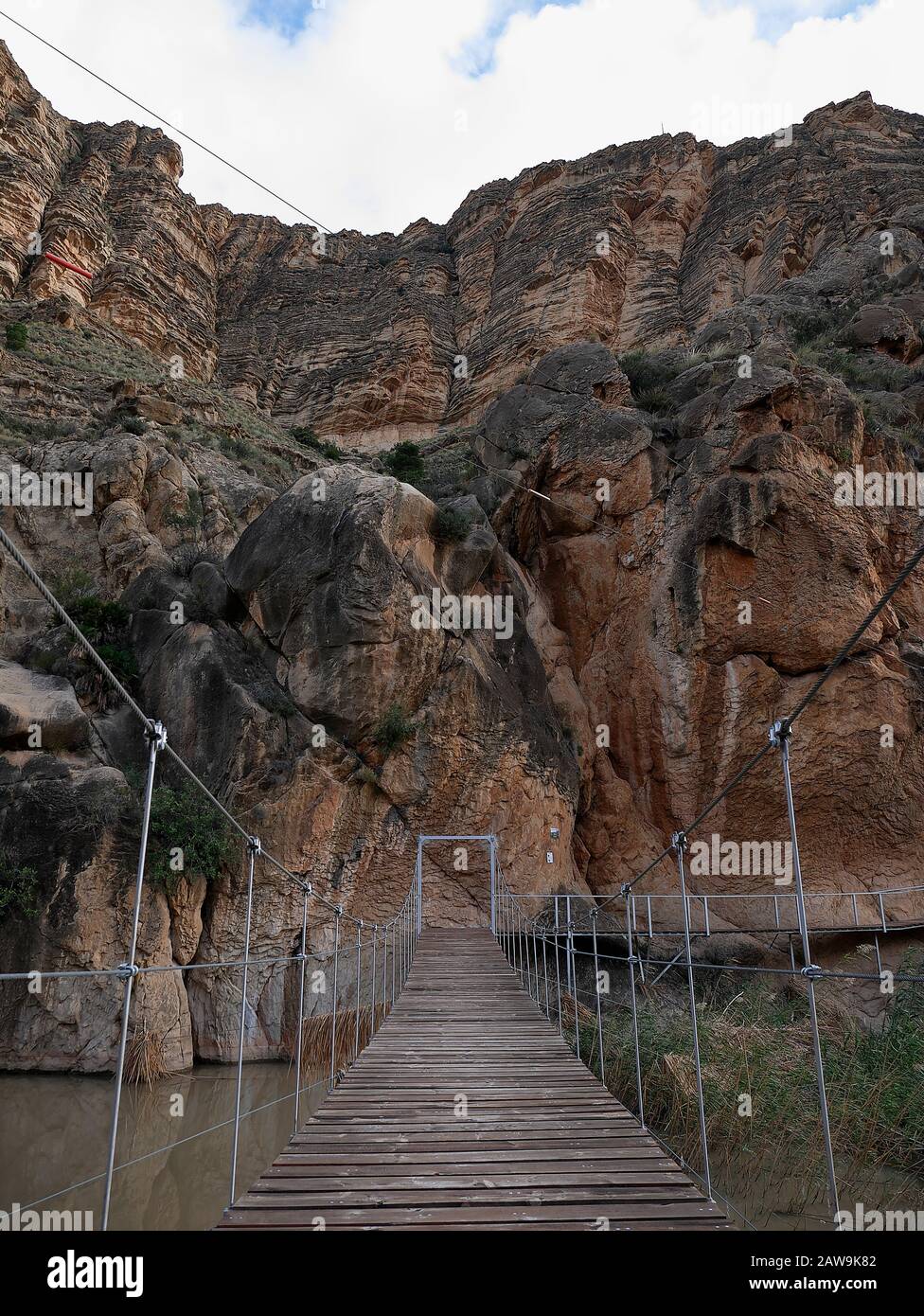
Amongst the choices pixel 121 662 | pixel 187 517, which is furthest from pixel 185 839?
pixel 187 517

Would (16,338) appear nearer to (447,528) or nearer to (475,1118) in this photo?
(447,528)

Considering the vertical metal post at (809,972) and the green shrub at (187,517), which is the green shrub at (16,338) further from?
the vertical metal post at (809,972)

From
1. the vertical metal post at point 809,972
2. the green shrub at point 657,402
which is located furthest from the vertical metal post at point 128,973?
the green shrub at point 657,402

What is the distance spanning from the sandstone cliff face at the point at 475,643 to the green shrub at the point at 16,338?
0.27 metres

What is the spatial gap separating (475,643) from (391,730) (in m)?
2.60

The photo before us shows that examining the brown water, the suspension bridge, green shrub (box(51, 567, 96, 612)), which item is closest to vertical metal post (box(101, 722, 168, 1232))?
the suspension bridge

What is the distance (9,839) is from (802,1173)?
362 inches

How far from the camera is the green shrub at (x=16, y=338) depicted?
22.6 metres

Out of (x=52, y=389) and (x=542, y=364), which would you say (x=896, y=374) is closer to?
(x=542, y=364)

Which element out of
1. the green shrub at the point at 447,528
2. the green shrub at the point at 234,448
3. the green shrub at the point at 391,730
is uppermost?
the green shrub at the point at 234,448

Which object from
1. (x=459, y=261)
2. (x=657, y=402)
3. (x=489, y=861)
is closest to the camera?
(x=489, y=861)

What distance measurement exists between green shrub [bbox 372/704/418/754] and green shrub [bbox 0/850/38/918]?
16.0 feet

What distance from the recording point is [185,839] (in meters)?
10.2

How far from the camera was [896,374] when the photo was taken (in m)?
17.3
